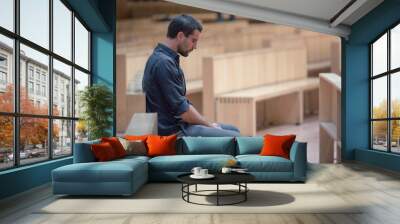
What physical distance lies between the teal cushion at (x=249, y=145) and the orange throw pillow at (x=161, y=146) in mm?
1096

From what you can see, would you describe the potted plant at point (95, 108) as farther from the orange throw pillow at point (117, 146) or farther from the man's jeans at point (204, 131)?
the orange throw pillow at point (117, 146)

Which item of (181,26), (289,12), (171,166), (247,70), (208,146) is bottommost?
(171,166)

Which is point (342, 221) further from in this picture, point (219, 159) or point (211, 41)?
point (211, 41)

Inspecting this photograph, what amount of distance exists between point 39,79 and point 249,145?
3464mm

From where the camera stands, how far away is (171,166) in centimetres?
635

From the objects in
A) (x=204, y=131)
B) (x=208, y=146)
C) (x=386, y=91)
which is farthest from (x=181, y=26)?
(x=386, y=91)

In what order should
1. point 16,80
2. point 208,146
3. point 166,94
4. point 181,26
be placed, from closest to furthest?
point 16,80, point 208,146, point 166,94, point 181,26

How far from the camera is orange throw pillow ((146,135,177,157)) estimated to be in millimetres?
6957

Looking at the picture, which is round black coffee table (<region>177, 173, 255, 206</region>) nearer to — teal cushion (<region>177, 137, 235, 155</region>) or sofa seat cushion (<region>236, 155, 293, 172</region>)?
sofa seat cushion (<region>236, 155, 293, 172</region>)

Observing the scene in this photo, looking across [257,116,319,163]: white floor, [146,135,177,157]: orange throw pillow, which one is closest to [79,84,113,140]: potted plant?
[146,135,177,157]: orange throw pillow

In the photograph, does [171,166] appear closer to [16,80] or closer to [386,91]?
[16,80]

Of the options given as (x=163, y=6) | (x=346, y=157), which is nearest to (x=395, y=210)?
(x=346, y=157)

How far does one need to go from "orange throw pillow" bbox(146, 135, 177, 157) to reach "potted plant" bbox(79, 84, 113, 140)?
1819mm

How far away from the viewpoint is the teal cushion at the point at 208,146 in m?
7.14
